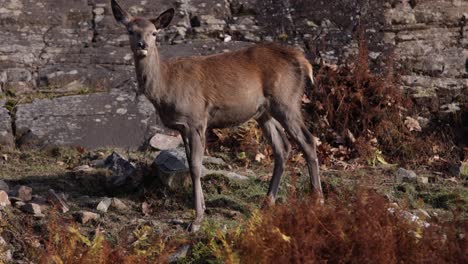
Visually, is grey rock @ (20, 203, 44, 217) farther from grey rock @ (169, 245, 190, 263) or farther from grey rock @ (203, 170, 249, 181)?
grey rock @ (203, 170, 249, 181)

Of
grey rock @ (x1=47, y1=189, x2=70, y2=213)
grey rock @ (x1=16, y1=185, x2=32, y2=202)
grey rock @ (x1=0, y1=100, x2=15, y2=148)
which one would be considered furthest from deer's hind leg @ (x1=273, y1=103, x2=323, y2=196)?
grey rock @ (x1=0, y1=100, x2=15, y2=148)

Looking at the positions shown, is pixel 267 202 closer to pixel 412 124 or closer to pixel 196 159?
pixel 196 159

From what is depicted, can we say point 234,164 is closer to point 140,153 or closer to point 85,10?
point 140,153

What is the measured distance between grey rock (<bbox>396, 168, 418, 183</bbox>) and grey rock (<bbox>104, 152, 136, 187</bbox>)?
302 cm

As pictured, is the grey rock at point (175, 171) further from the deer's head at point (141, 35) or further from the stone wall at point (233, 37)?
the stone wall at point (233, 37)

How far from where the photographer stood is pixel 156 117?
11.9 m

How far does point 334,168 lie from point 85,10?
5.12m

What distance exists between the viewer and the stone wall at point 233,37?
12.6m

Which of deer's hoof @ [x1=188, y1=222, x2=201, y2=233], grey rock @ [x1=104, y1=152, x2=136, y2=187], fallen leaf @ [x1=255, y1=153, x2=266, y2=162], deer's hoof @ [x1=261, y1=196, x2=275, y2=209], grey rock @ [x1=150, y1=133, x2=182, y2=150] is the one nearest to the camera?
deer's hoof @ [x1=261, y1=196, x2=275, y2=209]

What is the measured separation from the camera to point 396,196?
31.8 ft

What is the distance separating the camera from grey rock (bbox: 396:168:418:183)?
33.6ft

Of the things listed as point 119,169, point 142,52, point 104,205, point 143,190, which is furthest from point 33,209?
point 142,52

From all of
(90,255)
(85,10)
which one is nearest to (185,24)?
(85,10)

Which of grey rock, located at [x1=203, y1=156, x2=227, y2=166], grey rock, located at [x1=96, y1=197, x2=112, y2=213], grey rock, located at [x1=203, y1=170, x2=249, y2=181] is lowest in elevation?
grey rock, located at [x1=203, y1=156, x2=227, y2=166]
